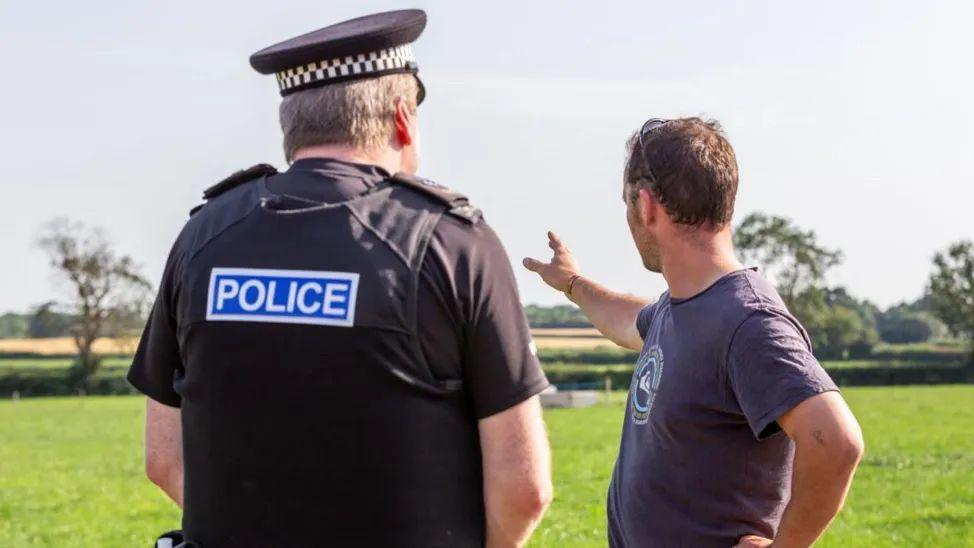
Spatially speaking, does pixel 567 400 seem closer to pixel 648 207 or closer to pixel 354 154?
pixel 648 207

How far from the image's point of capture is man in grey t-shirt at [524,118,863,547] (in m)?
3.56

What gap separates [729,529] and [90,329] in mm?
93289

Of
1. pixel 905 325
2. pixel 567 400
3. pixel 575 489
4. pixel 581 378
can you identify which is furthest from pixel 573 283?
pixel 905 325

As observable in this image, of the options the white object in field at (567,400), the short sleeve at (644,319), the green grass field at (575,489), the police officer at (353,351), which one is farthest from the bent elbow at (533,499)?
the white object in field at (567,400)

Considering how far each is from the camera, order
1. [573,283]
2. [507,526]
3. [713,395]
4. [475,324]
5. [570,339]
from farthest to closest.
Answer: [570,339] → [573,283] → [713,395] → [507,526] → [475,324]

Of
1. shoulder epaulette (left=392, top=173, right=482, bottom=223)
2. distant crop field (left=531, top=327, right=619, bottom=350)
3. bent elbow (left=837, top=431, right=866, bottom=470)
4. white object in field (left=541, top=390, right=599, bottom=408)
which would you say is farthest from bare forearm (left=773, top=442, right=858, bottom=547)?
distant crop field (left=531, top=327, right=619, bottom=350)

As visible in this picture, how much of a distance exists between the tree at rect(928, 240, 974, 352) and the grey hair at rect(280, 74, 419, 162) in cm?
9893

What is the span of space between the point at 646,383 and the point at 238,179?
1.46 metres

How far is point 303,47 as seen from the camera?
340 centimetres

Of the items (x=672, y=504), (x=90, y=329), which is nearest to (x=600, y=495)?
(x=672, y=504)

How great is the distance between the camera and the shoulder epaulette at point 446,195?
3264 mm

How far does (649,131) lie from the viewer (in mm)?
4094

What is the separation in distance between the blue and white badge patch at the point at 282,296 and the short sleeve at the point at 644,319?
183 cm

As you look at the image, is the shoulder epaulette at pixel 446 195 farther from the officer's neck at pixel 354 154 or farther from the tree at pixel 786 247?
the tree at pixel 786 247
